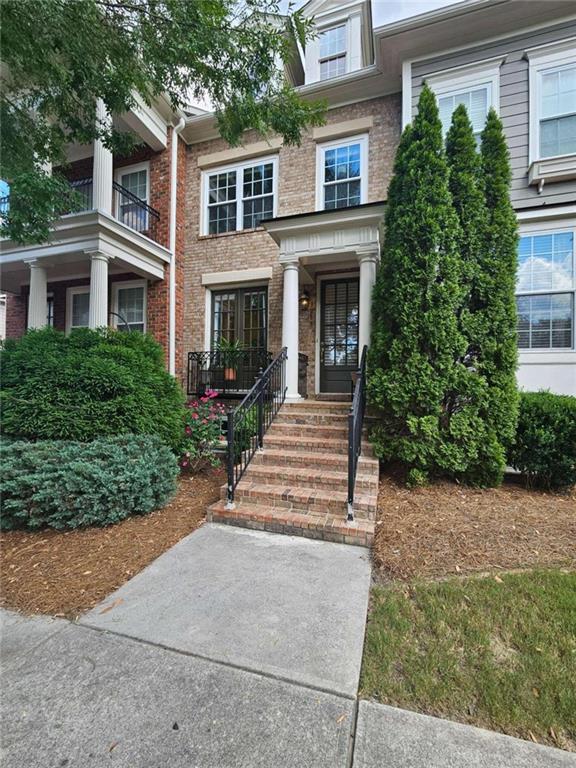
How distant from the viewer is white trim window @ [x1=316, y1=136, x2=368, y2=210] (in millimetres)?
7477

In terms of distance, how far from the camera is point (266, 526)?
12.5 feet

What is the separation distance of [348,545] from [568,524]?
91.1 inches

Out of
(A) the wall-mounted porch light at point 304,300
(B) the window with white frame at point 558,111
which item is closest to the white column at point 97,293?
(A) the wall-mounted porch light at point 304,300

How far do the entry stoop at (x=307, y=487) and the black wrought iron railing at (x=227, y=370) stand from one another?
8.87 ft

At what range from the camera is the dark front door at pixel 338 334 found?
7.53 m

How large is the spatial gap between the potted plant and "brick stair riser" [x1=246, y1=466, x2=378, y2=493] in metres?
3.75

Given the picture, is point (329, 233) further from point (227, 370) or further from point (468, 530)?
point (468, 530)

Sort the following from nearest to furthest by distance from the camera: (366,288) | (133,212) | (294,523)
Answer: (294,523), (366,288), (133,212)

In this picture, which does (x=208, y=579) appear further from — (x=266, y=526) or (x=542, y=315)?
(x=542, y=315)

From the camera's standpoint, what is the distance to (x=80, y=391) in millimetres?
4535

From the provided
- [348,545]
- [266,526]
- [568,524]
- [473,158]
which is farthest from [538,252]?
[266,526]

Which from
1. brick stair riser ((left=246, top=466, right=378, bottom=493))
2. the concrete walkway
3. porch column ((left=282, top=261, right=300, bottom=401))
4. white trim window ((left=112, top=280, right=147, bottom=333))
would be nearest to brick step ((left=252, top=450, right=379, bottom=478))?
brick stair riser ((left=246, top=466, right=378, bottom=493))

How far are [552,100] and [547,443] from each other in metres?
5.80

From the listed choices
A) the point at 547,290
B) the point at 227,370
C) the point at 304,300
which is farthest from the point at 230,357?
the point at 547,290
